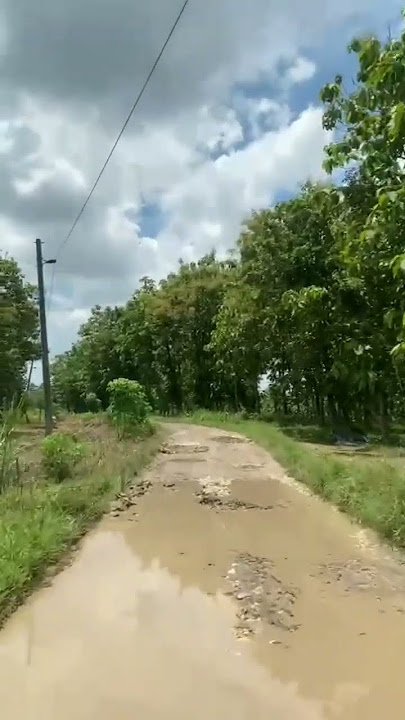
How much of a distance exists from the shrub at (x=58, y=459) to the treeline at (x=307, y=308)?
6.61 m

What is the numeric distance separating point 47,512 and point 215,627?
162 inches

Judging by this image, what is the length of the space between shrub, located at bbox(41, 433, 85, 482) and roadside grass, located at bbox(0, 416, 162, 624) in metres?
0.18

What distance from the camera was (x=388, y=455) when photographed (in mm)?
17234

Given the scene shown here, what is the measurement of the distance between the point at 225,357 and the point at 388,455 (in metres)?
19.4

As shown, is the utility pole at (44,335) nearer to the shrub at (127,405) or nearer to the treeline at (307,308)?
the shrub at (127,405)

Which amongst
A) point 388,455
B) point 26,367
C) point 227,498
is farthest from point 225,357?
point 227,498

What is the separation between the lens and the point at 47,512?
30.9 feet

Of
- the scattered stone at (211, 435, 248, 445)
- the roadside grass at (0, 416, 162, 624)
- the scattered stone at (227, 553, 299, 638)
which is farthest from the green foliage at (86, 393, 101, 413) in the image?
the scattered stone at (227, 553, 299, 638)

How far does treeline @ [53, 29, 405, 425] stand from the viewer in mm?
4488

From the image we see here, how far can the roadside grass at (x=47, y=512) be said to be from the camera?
709 cm

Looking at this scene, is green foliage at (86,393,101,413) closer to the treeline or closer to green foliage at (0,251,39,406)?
the treeline

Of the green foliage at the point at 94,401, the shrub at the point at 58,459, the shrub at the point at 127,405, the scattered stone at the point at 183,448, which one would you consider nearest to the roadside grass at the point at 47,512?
the shrub at the point at 58,459

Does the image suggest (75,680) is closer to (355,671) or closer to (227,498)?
(355,671)

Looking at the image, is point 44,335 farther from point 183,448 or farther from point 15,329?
point 15,329
